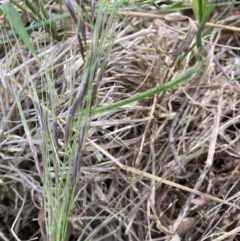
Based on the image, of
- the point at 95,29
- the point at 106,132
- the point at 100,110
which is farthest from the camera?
the point at 106,132

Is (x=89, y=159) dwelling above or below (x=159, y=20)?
below

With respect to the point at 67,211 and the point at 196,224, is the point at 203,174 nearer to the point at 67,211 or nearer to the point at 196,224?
the point at 196,224

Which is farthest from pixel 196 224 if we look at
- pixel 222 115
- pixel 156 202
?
pixel 222 115

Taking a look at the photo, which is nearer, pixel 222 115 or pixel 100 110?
pixel 100 110

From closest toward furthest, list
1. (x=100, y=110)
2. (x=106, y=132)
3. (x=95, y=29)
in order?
(x=95, y=29) → (x=100, y=110) → (x=106, y=132)

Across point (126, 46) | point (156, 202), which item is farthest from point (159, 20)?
point (156, 202)

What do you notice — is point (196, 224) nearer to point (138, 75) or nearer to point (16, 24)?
point (138, 75)

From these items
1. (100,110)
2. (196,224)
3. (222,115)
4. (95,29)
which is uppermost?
(95,29)
